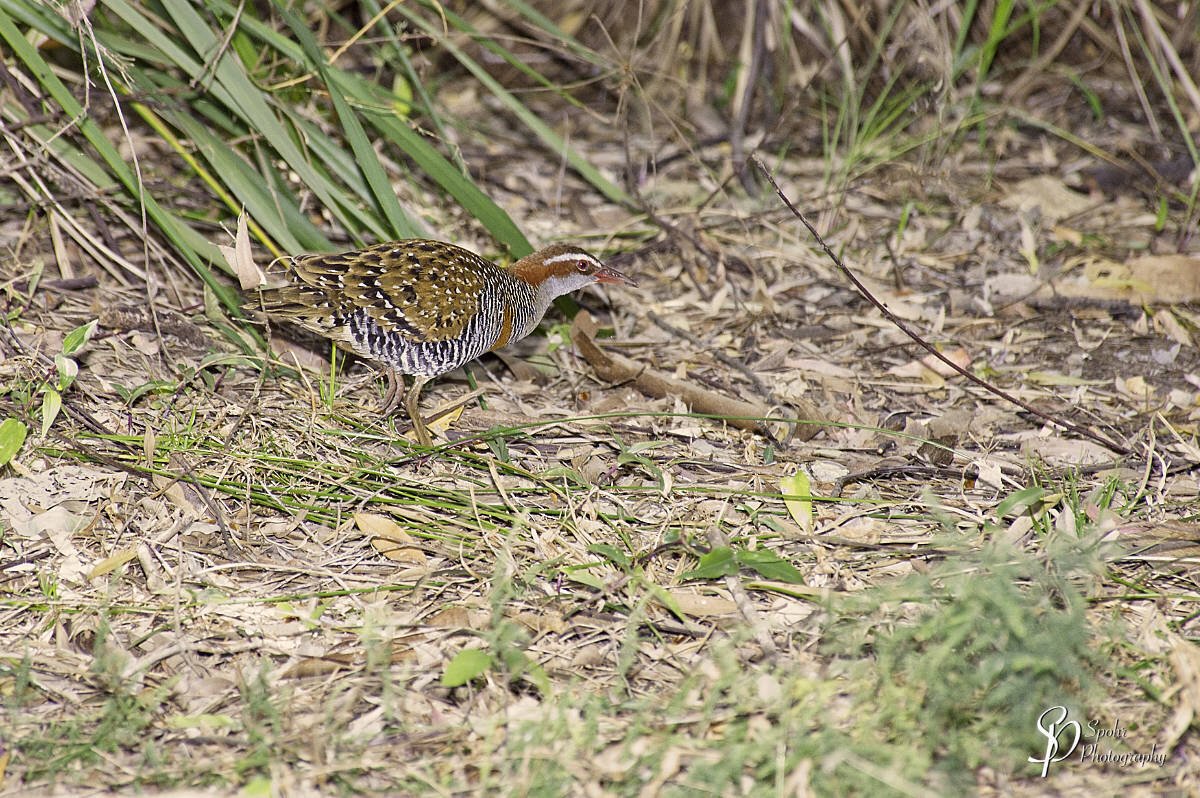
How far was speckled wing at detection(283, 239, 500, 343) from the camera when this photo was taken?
Answer: 4266 mm

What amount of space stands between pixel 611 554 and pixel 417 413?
3.70 ft

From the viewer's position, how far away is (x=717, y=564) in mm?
3484

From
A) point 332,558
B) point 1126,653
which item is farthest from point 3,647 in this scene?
point 1126,653

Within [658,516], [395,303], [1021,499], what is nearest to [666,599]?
[658,516]

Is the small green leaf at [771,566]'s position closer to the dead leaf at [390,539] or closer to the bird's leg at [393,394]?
the dead leaf at [390,539]

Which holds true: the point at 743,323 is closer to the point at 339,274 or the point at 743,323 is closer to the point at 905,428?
the point at 905,428

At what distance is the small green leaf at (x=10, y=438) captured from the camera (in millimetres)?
3697

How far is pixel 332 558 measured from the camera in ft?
12.1

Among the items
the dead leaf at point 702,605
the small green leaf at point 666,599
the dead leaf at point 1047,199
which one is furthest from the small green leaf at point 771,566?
the dead leaf at point 1047,199

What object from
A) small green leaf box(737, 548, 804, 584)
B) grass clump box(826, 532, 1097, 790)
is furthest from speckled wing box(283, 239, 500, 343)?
grass clump box(826, 532, 1097, 790)

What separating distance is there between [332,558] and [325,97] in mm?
2369

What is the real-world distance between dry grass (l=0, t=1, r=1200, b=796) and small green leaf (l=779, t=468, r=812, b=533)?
2 cm

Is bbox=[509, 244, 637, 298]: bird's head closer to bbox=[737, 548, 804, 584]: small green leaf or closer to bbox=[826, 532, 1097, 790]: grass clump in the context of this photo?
bbox=[737, 548, 804, 584]: small green leaf

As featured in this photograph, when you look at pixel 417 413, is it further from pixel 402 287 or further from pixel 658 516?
pixel 658 516
